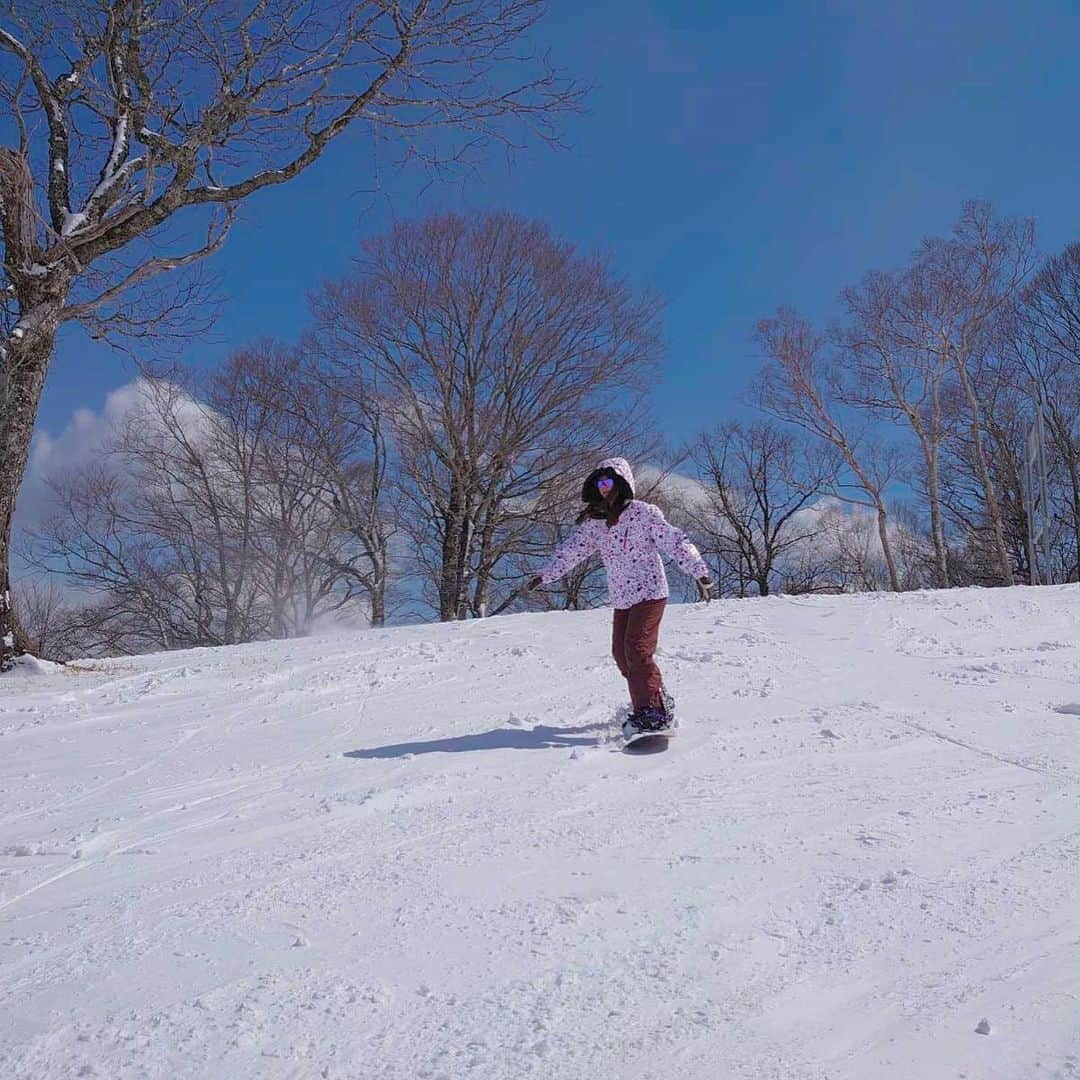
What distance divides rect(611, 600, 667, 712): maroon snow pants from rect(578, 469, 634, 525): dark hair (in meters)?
0.47

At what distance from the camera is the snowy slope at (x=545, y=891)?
1579 mm

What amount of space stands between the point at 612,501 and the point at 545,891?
2.34 m

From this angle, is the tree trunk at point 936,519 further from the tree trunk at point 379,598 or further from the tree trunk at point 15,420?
the tree trunk at point 15,420

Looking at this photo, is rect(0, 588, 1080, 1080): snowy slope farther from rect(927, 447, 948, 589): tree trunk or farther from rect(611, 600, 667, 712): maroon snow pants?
rect(927, 447, 948, 589): tree trunk

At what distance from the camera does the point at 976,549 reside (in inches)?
1025

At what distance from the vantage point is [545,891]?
226 centimetres

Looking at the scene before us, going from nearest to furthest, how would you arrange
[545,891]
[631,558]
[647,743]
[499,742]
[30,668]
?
[545,891], [647,743], [499,742], [631,558], [30,668]

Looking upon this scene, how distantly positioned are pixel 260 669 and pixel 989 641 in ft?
18.7

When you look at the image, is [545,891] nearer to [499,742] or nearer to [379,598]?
[499,742]

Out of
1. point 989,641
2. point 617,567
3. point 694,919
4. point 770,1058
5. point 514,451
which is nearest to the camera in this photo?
point 770,1058

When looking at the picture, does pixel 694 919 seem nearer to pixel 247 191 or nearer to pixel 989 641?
pixel 989 641

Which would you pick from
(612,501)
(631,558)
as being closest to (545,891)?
(631,558)

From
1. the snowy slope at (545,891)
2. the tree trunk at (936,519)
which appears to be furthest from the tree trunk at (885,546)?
the snowy slope at (545,891)

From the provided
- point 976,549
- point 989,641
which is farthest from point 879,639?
point 976,549
